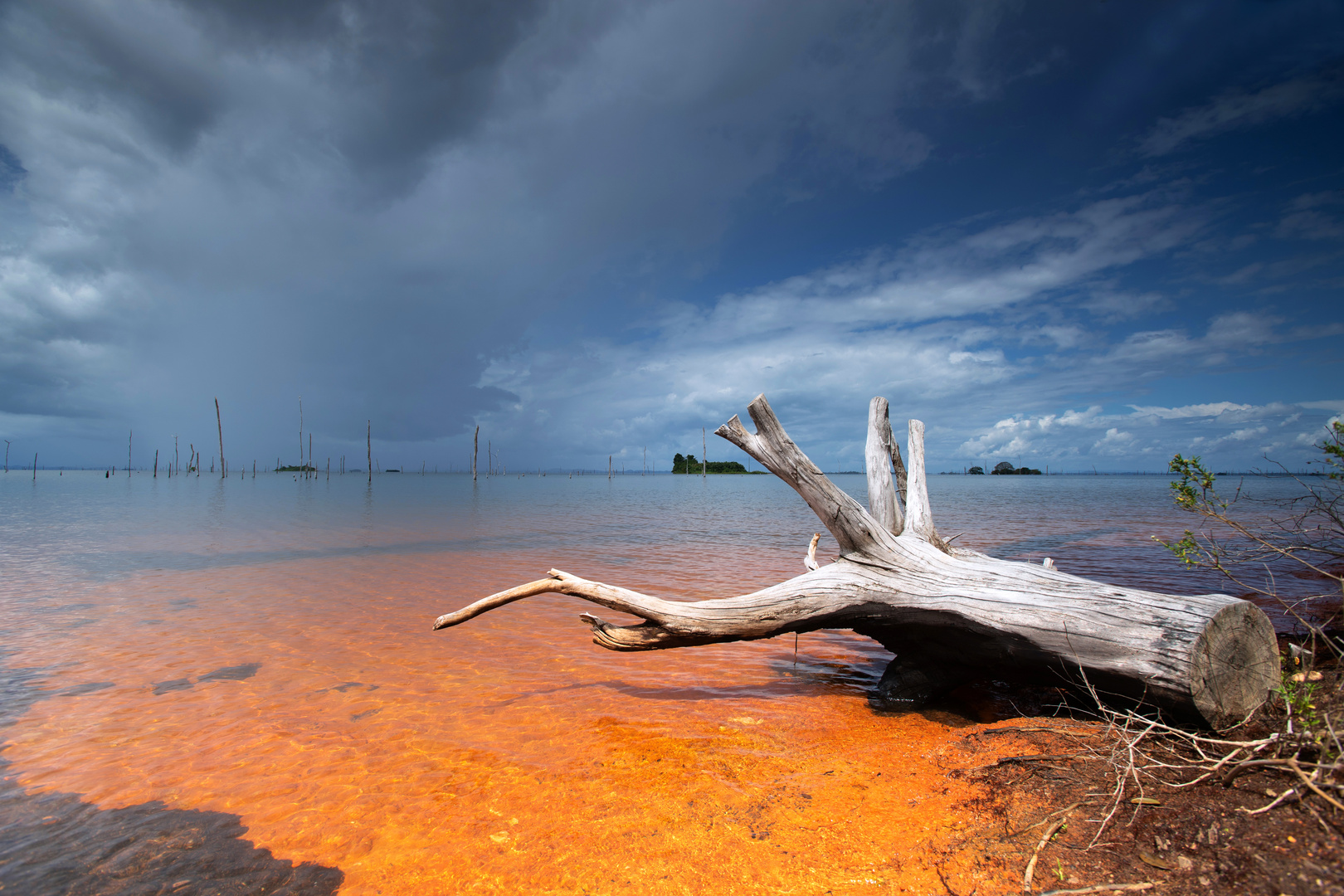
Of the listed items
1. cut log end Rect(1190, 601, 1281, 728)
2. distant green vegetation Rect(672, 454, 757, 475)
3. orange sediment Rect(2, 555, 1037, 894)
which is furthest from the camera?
distant green vegetation Rect(672, 454, 757, 475)

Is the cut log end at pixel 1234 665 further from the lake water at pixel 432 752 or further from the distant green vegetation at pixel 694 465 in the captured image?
the distant green vegetation at pixel 694 465

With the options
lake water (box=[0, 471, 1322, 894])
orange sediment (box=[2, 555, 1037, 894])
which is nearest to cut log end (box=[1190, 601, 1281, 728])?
orange sediment (box=[2, 555, 1037, 894])

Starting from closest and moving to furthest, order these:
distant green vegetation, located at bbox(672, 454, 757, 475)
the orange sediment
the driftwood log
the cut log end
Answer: the orange sediment
the cut log end
the driftwood log
distant green vegetation, located at bbox(672, 454, 757, 475)

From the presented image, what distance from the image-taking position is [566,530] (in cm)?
1920

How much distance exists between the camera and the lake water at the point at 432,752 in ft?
9.05

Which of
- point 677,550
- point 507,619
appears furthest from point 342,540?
point 507,619

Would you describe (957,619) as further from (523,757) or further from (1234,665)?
(523,757)

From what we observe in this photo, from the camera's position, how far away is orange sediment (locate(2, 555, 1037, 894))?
2.75 m

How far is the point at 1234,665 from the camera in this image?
128 inches

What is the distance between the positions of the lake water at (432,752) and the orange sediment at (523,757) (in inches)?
0.8

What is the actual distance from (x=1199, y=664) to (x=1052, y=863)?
1.71m

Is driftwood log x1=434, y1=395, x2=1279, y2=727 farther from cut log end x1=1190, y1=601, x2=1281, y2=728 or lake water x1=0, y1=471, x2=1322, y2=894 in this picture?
lake water x1=0, y1=471, x2=1322, y2=894

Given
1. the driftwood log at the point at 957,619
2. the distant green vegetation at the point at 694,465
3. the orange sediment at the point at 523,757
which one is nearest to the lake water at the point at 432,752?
the orange sediment at the point at 523,757

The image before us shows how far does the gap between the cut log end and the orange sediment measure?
1066 mm
